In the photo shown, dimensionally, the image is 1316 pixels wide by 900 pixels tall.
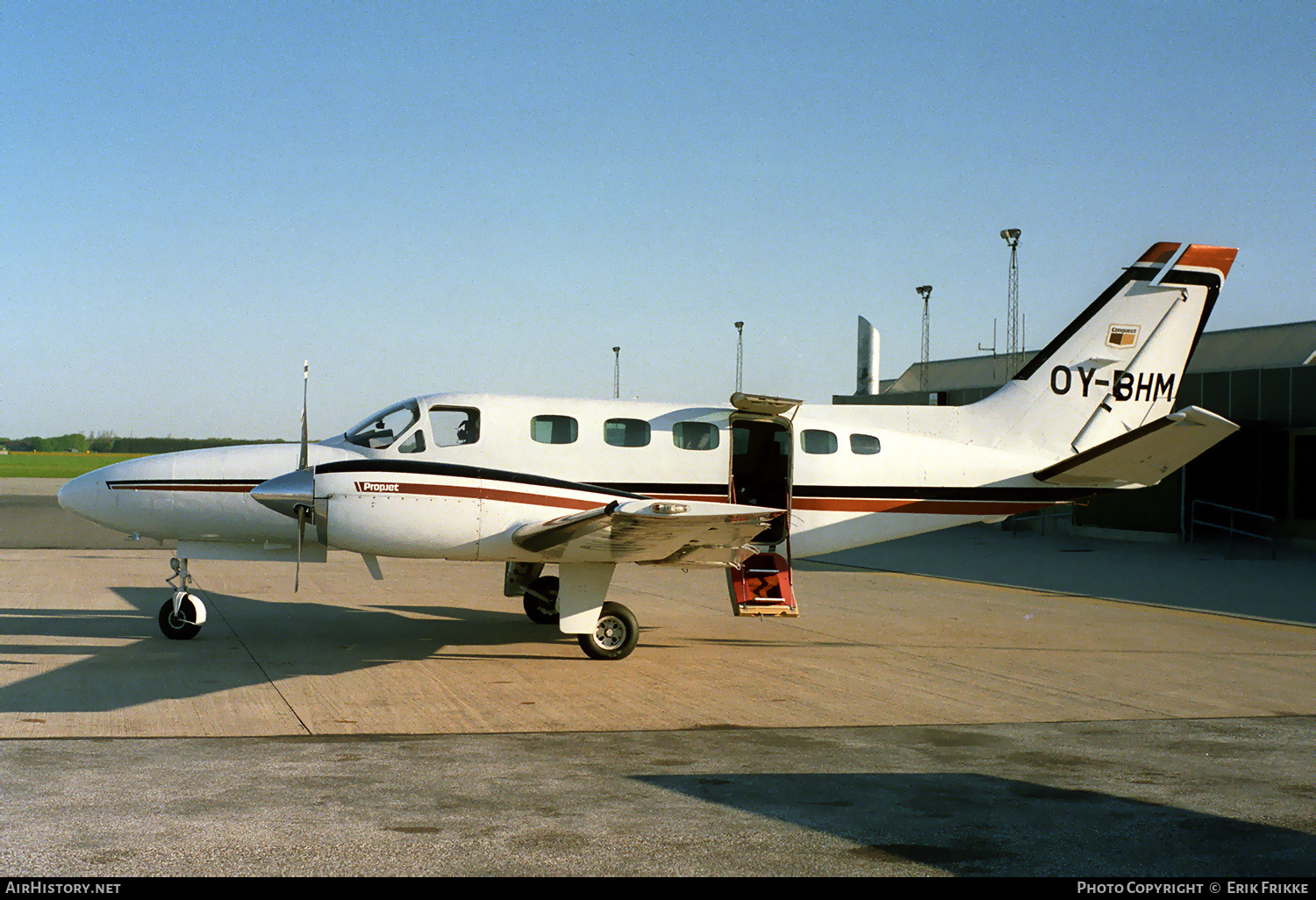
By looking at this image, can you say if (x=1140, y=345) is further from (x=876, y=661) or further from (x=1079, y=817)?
(x=1079, y=817)

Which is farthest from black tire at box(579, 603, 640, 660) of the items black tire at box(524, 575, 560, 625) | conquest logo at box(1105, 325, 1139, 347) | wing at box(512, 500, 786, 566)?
conquest logo at box(1105, 325, 1139, 347)

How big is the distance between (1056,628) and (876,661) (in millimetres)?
4241

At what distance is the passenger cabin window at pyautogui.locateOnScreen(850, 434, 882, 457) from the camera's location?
13102 millimetres

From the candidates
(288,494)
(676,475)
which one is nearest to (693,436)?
(676,475)

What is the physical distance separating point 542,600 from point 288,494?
4.39m

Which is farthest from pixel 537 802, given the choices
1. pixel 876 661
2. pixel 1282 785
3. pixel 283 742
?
pixel 876 661

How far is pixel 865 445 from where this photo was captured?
13.1m

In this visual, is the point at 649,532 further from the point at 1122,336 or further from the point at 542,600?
the point at 1122,336

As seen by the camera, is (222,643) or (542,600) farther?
(542,600)

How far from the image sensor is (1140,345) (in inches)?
566

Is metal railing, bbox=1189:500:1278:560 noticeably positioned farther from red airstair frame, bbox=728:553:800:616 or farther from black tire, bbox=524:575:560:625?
black tire, bbox=524:575:560:625

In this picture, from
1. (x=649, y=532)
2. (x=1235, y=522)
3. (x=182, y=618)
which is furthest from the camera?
(x=1235, y=522)

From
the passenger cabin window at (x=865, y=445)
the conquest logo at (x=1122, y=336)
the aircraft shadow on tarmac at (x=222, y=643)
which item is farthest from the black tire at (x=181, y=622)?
the conquest logo at (x=1122, y=336)

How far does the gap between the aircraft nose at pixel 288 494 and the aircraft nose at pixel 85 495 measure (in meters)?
2.65
